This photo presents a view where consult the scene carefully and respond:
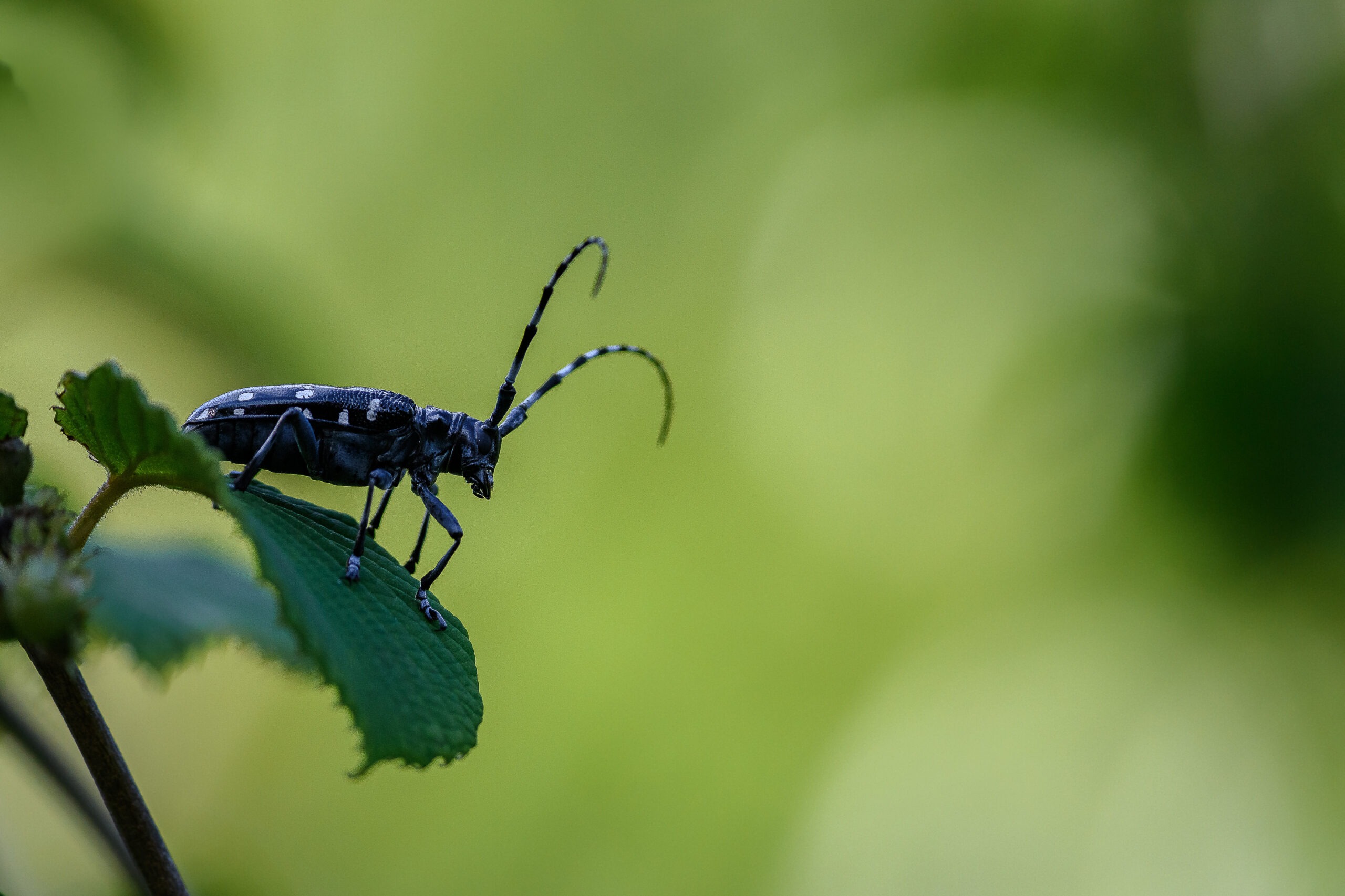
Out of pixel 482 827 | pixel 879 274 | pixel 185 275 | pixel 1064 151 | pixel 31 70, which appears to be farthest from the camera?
pixel 879 274

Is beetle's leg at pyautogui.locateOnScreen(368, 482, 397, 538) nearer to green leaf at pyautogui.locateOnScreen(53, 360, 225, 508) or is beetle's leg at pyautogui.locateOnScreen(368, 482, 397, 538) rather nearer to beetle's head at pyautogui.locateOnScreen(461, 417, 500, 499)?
beetle's head at pyautogui.locateOnScreen(461, 417, 500, 499)

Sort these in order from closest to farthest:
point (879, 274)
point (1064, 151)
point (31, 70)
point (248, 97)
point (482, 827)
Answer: point (31, 70)
point (482, 827)
point (248, 97)
point (1064, 151)
point (879, 274)

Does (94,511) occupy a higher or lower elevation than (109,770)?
higher

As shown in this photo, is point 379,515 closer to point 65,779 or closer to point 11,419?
point 65,779

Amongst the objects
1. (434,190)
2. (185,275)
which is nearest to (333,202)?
(434,190)

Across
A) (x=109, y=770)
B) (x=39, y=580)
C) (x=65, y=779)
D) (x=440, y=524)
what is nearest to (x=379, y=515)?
(x=440, y=524)

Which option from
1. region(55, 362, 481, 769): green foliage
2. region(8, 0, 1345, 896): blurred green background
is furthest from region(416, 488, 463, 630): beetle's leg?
region(8, 0, 1345, 896): blurred green background

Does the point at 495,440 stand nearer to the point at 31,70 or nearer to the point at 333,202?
the point at 31,70
